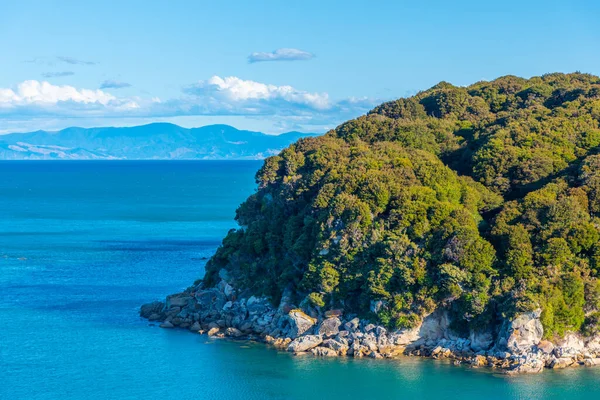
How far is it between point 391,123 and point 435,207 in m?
21.7

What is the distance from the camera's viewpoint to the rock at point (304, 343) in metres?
52.8

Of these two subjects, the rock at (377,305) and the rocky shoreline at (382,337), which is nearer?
the rocky shoreline at (382,337)

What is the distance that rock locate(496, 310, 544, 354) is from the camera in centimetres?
4812

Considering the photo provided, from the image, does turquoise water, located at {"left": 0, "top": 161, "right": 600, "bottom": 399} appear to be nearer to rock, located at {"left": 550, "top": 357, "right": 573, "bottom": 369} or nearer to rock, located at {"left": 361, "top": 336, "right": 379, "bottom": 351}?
rock, located at {"left": 550, "top": 357, "right": 573, "bottom": 369}

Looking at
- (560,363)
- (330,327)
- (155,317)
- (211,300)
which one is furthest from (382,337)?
(155,317)

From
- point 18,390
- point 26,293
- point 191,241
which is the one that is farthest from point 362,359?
point 191,241

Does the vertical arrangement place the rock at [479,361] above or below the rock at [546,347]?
below

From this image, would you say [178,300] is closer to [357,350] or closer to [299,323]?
[299,323]

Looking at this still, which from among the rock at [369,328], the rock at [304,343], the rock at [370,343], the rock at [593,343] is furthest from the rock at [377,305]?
the rock at [593,343]

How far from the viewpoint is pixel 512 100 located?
84.3 meters

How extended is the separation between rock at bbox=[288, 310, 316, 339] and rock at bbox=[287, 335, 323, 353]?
1241 mm

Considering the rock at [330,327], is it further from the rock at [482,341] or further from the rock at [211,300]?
the rock at [211,300]

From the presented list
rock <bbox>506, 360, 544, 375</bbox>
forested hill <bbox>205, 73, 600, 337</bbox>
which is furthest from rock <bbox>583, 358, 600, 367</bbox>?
rock <bbox>506, 360, 544, 375</bbox>

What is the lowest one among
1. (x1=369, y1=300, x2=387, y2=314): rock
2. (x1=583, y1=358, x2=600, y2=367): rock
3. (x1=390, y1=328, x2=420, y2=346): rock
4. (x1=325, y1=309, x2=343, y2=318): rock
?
(x1=583, y1=358, x2=600, y2=367): rock
